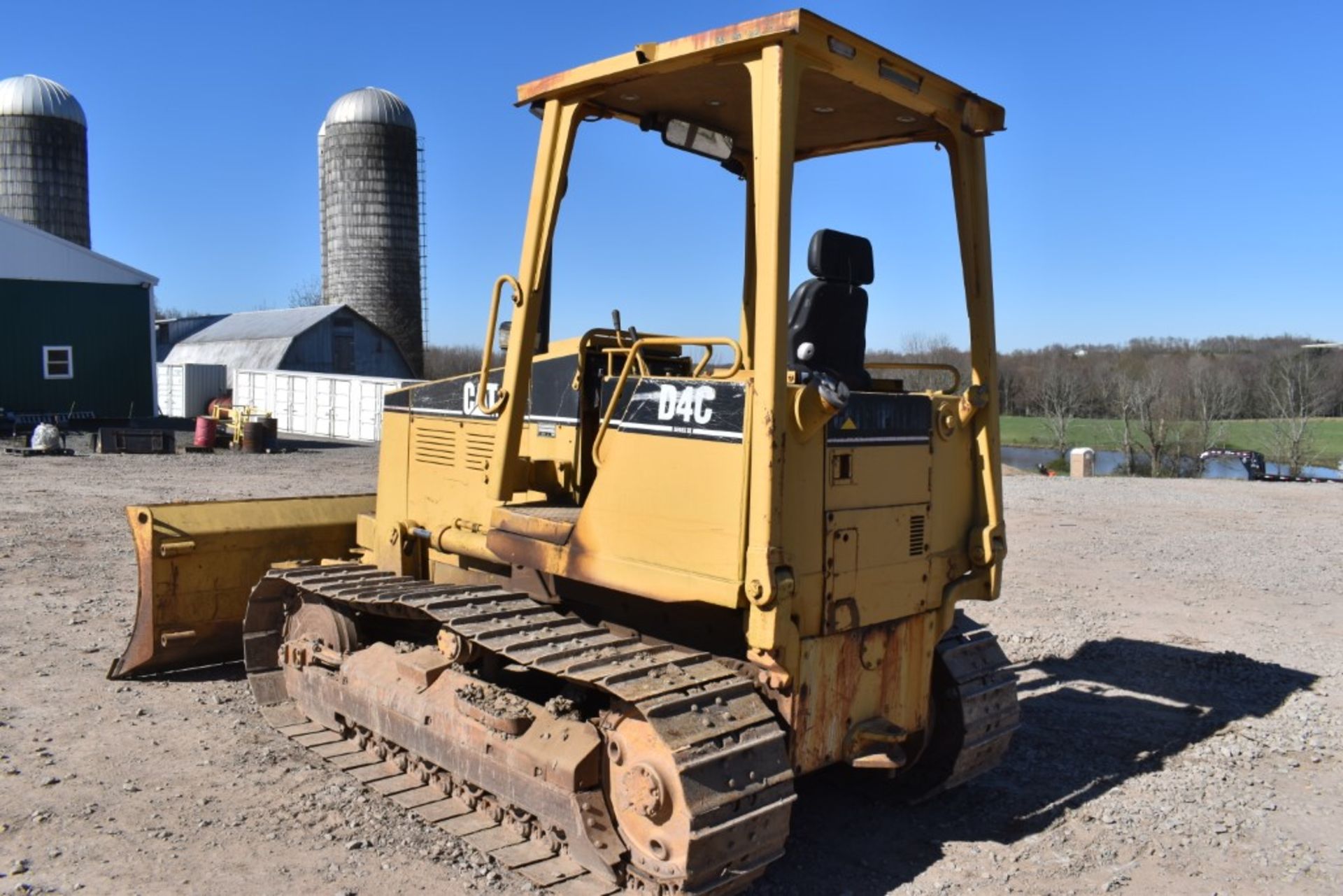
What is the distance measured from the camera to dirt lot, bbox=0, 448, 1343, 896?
4.72 metres

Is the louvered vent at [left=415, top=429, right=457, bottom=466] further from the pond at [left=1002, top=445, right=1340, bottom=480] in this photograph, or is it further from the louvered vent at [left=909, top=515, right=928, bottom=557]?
the pond at [left=1002, top=445, right=1340, bottom=480]

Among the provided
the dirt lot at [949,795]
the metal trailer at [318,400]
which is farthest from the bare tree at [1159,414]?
the dirt lot at [949,795]

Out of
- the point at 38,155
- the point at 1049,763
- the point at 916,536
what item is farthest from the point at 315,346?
the point at 916,536

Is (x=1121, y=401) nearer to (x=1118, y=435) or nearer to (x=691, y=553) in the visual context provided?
(x=1118, y=435)

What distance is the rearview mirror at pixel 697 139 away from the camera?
550 centimetres

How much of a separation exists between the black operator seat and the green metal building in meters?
29.3

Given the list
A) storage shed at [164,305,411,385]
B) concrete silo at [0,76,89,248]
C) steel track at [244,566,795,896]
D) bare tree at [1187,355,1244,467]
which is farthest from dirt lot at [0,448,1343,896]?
bare tree at [1187,355,1244,467]

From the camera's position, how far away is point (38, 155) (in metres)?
36.1

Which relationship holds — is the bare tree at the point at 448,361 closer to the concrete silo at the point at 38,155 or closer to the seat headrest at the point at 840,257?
the concrete silo at the point at 38,155

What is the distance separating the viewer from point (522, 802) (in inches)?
185

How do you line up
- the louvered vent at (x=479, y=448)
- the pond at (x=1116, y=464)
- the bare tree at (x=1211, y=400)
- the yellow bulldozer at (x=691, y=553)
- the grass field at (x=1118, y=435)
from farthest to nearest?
the grass field at (x=1118, y=435) → the bare tree at (x=1211, y=400) → the pond at (x=1116, y=464) → the louvered vent at (x=479, y=448) → the yellow bulldozer at (x=691, y=553)

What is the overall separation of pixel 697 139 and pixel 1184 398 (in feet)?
169

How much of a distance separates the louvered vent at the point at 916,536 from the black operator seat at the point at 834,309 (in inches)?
25.4

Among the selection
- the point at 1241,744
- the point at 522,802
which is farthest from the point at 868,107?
the point at 1241,744
